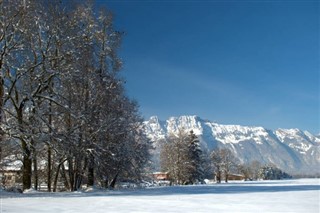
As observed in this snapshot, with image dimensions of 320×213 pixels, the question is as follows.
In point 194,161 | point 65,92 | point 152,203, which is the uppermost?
point 65,92

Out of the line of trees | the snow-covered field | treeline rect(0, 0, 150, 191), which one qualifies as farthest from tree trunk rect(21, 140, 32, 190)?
the line of trees

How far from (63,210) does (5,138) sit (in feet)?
32.9

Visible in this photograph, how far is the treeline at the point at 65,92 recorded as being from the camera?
21.0 m

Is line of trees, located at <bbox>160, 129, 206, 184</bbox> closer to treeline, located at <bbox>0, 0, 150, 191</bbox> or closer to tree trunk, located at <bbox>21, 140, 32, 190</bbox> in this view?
treeline, located at <bbox>0, 0, 150, 191</bbox>

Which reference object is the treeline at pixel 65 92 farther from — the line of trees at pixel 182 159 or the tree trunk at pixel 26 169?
the line of trees at pixel 182 159

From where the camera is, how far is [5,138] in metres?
20.0

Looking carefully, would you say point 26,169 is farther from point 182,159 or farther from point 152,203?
point 182,159

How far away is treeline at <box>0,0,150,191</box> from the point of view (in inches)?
827

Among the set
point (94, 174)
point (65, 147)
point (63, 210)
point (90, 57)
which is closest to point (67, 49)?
point (90, 57)

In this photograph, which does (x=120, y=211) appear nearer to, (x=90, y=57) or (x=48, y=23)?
(x=48, y=23)

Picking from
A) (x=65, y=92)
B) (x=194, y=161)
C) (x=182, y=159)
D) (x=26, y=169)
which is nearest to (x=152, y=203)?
(x=26, y=169)

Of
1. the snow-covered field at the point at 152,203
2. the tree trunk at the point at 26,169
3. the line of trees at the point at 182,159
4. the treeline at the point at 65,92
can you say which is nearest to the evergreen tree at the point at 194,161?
the line of trees at the point at 182,159

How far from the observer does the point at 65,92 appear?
25609mm

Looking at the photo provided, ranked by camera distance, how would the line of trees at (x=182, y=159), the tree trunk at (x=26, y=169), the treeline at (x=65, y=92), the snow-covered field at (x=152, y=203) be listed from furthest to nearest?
the line of trees at (x=182, y=159)
the tree trunk at (x=26, y=169)
the treeline at (x=65, y=92)
the snow-covered field at (x=152, y=203)
